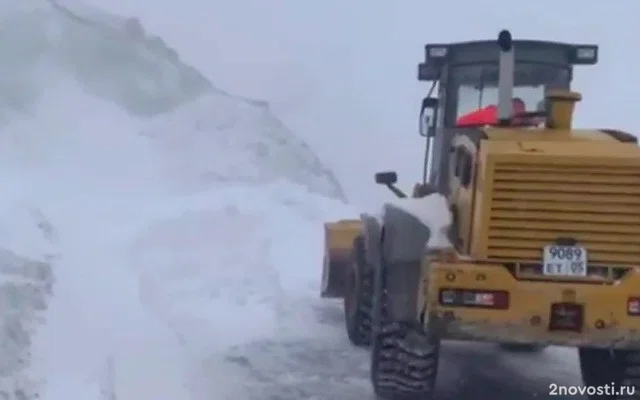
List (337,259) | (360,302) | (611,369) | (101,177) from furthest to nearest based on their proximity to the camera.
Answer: (101,177)
(337,259)
(360,302)
(611,369)

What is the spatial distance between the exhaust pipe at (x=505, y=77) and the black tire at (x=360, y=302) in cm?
182

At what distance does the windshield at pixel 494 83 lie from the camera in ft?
33.4

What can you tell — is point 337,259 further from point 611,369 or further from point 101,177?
point 101,177

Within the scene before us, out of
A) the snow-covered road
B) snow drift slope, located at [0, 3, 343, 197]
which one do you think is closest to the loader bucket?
the snow-covered road

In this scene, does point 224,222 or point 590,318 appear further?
point 224,222

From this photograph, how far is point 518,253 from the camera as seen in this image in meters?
7.96

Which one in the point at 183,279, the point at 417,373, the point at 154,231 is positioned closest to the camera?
the point at 417,373

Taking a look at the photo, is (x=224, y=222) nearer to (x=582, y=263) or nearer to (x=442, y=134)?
(x=442, y=134)

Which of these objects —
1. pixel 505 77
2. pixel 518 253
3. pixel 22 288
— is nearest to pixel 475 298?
pixel 518 253

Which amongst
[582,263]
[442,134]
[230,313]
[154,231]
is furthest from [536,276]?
[154,231]

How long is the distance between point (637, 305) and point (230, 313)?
4.78 m

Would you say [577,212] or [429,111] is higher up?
[429,111]

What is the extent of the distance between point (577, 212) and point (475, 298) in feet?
2.61

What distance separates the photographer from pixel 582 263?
7.94 m
